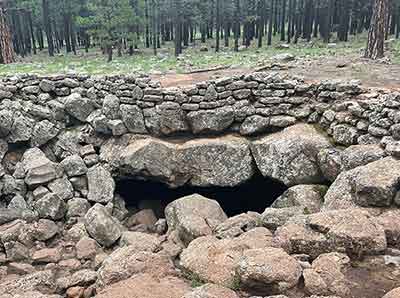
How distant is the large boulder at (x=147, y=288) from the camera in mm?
6141

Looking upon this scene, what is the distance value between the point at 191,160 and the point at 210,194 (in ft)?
6.38

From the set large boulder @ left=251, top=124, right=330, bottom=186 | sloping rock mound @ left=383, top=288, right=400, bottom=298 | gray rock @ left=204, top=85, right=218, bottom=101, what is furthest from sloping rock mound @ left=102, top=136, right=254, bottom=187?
sloping rock mound @ left=383, top=288, right=400, bottom=298

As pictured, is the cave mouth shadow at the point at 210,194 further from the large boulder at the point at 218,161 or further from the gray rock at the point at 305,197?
the gray rock at the point at 305,197

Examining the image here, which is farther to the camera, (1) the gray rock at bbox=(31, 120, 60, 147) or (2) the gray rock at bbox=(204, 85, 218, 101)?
(1) the gray rock at bbox=(31, 120, 60, 147)

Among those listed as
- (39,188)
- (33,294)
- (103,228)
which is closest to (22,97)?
(39,188)

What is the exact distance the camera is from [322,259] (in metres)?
6.14

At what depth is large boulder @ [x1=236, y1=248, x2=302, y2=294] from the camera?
5.65 m

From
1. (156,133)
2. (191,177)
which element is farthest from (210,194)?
(156,133)

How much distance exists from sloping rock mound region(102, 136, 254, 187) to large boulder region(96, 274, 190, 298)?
5.26 m

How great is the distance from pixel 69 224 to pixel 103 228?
1.46 m

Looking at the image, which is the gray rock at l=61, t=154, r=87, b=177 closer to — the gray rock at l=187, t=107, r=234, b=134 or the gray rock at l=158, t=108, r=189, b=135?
the gray rock at l=158, t=108, r=189, b=135

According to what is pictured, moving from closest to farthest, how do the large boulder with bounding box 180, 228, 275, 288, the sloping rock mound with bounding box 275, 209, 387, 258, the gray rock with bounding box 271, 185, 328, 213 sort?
A: 1. the sloping rock mound with bounding box 275, 209, 387, 258
2. the large boulder with bounding box 180, 228, 275, 288
3. the gray rock with bounding box 271, 185, 328, 213

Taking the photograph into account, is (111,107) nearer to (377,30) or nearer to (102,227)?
(102,227)

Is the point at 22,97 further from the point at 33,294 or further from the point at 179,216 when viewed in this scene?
Answer: the point at 33,294
